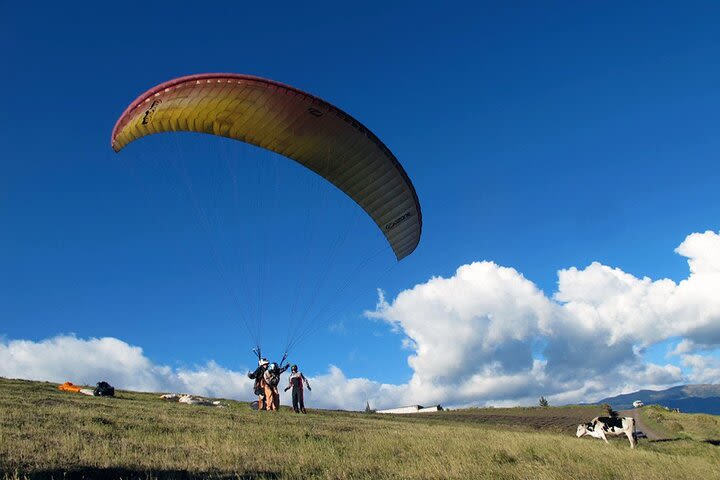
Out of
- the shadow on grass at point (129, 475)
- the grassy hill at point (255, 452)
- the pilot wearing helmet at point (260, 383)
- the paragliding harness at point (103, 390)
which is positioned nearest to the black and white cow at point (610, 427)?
the grassy hill at point (255, 452)

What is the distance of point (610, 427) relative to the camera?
1783cm

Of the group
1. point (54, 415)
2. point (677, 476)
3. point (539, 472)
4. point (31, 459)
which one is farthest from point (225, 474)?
point (677, 476)

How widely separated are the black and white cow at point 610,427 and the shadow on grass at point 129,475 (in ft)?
44.3

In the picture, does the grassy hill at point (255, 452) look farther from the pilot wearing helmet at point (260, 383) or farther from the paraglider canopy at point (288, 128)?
the paraglider canopy at point (288, 128)

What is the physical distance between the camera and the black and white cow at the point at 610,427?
667 inches

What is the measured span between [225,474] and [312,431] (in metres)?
6.21

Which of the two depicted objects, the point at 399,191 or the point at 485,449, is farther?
the point at 399,191

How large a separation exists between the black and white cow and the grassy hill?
230cm

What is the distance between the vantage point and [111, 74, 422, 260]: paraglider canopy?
16.1 m

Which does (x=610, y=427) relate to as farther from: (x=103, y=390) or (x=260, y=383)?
(x=103, y=390)

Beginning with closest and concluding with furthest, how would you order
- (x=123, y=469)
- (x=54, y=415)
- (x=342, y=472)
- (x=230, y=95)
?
(x=123, y=469) < (x=342, y=472) < (x=54, y=415) < (x=230, y=95)

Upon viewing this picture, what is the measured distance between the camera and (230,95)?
53.8 feet

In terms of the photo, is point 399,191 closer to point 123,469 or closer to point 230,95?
point 230,95

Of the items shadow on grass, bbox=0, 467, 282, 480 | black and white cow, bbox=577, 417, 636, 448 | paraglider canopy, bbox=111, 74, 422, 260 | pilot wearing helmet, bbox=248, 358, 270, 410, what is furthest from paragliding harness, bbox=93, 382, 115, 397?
black and white cow, bbox=577, 417, 636, 448
